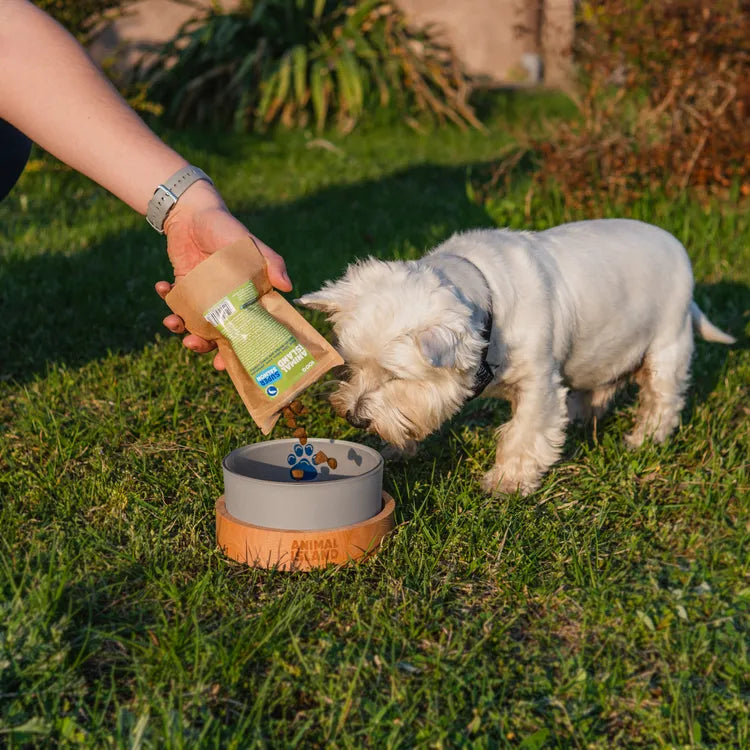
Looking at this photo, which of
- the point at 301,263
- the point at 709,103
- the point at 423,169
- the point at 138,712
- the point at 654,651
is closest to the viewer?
the point at 138,712

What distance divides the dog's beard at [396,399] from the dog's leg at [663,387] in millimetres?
1251

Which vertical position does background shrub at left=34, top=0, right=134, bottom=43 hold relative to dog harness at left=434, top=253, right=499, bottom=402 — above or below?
above

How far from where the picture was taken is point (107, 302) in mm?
5383

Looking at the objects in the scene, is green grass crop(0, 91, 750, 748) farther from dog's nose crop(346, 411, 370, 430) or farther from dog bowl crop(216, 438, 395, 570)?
dog's nose crop(346, 411, 370, 430)

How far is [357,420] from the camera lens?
3248 millimetres

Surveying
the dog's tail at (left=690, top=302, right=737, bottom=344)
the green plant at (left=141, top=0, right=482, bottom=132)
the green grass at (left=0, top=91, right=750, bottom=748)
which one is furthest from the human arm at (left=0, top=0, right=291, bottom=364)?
the green plant at (left=141, top=0, right=482, bottom=132)

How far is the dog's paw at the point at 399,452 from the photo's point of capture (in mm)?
3773

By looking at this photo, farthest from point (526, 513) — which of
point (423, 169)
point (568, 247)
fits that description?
point (423, 169)

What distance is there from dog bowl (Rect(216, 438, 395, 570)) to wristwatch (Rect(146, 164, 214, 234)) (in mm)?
839

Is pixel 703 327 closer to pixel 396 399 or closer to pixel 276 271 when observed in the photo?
pixel 396 399

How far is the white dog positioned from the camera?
10.4 feet

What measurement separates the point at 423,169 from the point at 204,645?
7348 mm

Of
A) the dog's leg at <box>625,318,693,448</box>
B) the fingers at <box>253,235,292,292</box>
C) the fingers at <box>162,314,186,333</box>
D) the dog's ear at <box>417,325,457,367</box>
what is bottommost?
the dog's leg at <box>625,318,693,448</box>

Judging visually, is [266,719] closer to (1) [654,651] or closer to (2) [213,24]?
(1) [654,651]
